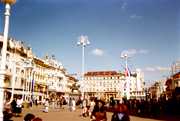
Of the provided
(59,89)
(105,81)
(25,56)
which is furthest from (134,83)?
(25,56)

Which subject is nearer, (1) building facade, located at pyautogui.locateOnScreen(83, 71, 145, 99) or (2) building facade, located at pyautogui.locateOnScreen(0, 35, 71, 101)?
(2) building facade, located at pyautogui.locateOnScreen(0, 35, 71, 101)

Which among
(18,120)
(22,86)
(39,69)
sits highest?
(39,69)

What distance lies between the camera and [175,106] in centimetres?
3055

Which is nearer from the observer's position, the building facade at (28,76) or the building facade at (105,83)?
the building facade at (28,76)

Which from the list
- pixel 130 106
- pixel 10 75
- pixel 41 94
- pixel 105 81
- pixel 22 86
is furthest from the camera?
pixel 105 81

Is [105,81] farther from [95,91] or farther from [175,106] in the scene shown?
[175,106]

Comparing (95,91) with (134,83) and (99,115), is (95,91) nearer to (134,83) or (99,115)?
(134,83)

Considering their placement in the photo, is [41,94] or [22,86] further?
[41,94]

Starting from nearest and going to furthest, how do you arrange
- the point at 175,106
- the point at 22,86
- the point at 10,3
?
the point at 10,3, the point at 175,106, the point at 22,86

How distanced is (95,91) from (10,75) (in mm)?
103653

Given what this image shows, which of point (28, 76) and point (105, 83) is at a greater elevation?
point (105, 83)

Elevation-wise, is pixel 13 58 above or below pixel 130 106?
above

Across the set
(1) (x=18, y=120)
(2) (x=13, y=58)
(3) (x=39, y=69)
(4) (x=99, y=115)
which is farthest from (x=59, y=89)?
(4) (x=99, y=115)

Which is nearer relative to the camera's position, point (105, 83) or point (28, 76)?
point (28, 76)
